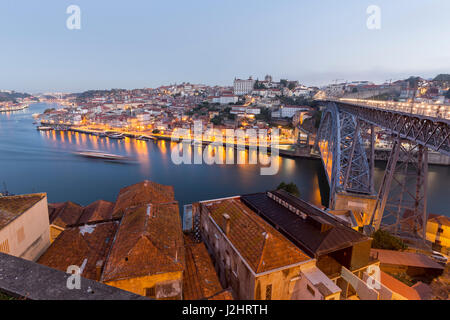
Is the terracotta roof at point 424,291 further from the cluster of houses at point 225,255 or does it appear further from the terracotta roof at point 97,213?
the terracotta roof at point 97,213

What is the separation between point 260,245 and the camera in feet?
20.7

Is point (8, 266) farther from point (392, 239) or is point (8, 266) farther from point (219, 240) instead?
point (392, 239)

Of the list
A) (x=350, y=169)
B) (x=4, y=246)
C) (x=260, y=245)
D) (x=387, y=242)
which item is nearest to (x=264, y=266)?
(x=260, y=245)

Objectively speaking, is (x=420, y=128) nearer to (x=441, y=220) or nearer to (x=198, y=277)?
(x=441, y=220)

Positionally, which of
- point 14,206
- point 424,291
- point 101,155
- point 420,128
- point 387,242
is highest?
point 420,128

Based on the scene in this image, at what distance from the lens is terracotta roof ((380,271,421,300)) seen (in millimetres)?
6656

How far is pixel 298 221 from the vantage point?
7.62 metres

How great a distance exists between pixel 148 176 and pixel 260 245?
20.4 metres

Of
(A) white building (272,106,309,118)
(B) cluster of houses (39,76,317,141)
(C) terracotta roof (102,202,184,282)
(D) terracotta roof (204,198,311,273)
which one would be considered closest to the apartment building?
(D) terracotta roof (204,198,311,273)

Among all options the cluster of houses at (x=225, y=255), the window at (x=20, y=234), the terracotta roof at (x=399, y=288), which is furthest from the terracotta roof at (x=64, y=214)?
the terracotta roof at (x=399, y=288)

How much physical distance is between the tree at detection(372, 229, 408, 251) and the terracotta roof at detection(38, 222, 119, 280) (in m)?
9.59

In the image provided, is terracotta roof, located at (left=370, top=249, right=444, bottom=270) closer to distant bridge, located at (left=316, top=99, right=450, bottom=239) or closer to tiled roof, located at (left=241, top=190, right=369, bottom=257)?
distant bridge, located at (left=316, top=99, right=450, bottom=239)

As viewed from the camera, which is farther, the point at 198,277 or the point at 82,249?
the point at 82,249

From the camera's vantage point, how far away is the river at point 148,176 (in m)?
19.8
